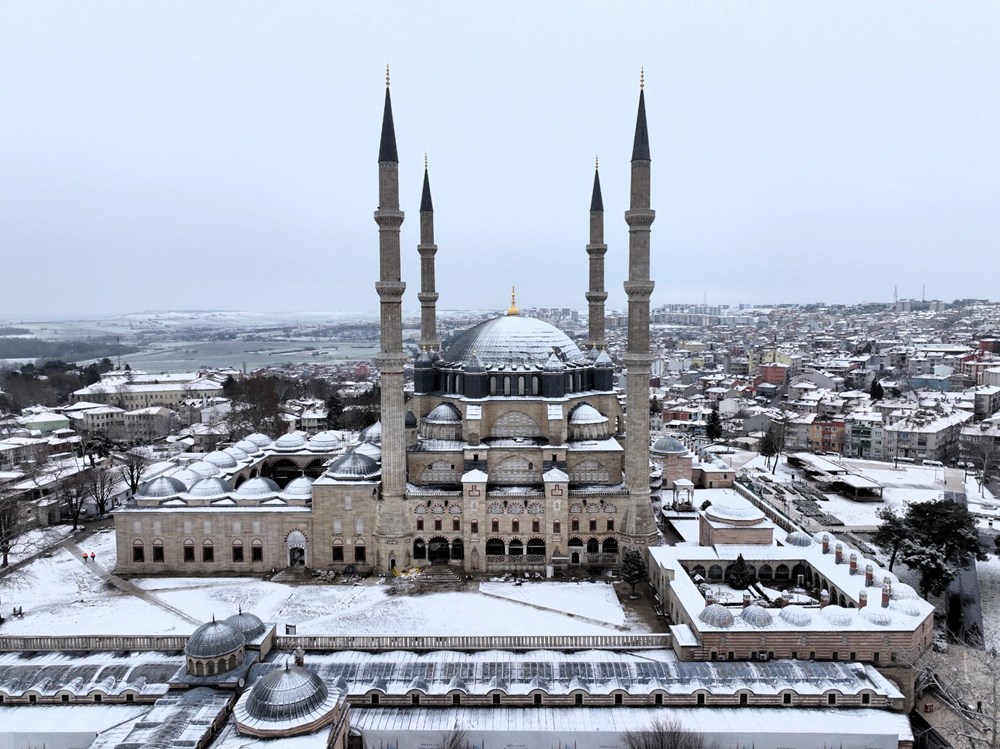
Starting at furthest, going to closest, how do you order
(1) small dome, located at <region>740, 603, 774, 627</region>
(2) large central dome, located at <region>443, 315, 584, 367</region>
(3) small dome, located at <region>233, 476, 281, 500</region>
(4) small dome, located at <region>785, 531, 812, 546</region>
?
(2) large central dome, located at <region>443, 315, 584, 367</region> → (3) small dome, located at <region>233, 476, 281, 500</region> → (4) small dome, located at <region>785, 531, 812, 546</region> → (1) small dome, located at <region>740, 603, 774, 627</region>

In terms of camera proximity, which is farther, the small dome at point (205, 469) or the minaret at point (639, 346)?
the small dome at point (205, 469)

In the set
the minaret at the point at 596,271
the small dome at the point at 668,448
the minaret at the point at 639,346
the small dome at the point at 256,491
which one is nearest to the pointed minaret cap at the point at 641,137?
the minaret at the point at 639,346

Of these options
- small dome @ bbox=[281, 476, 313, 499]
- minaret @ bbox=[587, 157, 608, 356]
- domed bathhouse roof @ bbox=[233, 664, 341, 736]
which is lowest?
domed bathhouse roof @ bbox=[233, 664, 341, 736]

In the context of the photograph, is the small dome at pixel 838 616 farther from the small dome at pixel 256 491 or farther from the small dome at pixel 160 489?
the small dome at pixel 160 489

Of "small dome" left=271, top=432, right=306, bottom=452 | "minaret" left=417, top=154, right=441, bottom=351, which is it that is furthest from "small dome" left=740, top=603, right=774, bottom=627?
"small dome" left=271, top=432, right=306, bottom=452

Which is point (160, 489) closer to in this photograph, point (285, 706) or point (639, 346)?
point (285, 706)

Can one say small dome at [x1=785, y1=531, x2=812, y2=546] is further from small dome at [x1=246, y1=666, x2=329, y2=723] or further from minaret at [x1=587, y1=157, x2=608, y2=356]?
small dome at [x1=246, y1=666, x2=329, y2=723]
